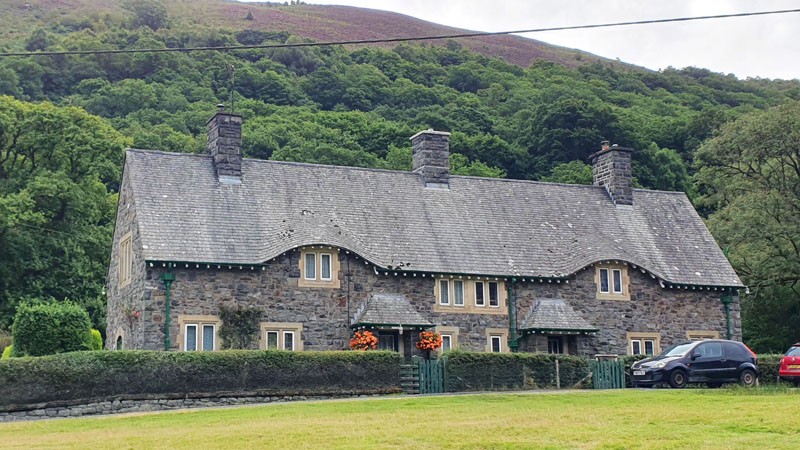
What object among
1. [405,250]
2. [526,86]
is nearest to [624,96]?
[526,86]

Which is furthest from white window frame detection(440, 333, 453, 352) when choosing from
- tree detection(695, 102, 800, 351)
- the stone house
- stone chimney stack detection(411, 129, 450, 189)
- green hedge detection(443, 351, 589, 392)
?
tree detection(695, 102, 800, 351)

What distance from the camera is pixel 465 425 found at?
70.2 ft

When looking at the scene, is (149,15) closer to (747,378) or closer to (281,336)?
(281,336)

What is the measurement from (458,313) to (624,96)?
80.1 meters

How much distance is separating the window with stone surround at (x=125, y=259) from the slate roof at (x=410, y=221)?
178 cm

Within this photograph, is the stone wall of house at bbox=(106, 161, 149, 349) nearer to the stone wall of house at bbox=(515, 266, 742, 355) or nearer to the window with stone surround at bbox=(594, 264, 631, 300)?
the stone wall of house at bbox=(515, 266, 742, 355)

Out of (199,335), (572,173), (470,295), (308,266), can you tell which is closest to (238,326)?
(199,335)

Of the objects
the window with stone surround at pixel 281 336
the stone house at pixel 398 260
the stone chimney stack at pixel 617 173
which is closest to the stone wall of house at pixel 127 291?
the stone house at pixel 398 260

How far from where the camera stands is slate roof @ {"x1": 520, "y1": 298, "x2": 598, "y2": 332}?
36.7 m

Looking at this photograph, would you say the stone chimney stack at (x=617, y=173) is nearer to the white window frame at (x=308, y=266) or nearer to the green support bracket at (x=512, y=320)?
the green support bracket at (x=512, y=320)

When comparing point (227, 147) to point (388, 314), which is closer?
point (388, 314)

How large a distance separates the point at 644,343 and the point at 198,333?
15.9 meters

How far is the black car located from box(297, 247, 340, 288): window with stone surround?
1050 cm

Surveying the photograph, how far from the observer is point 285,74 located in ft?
350
